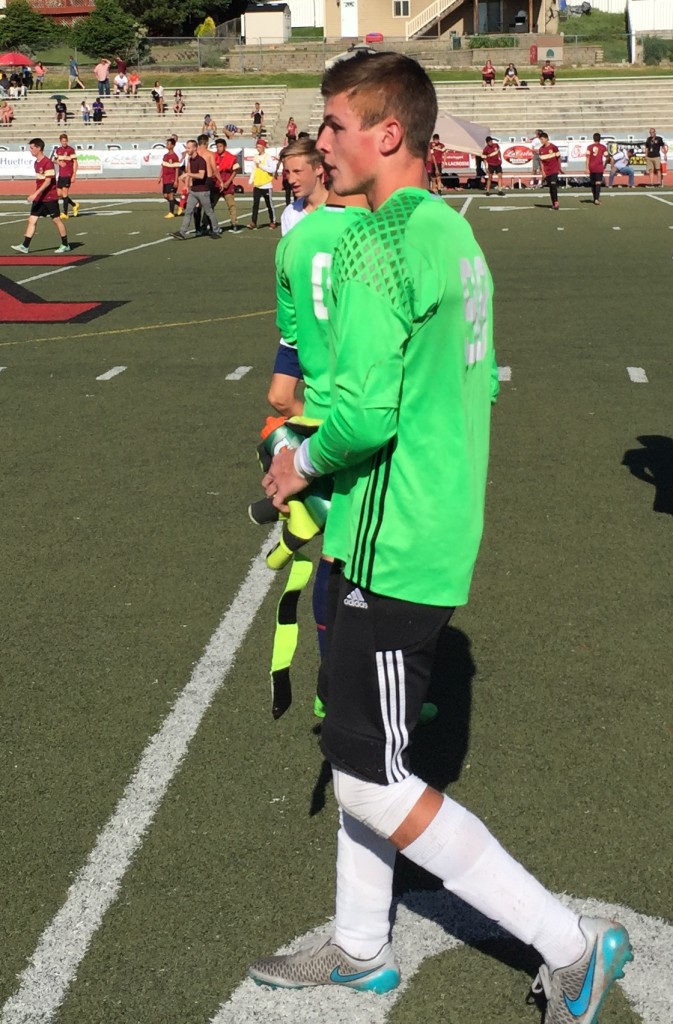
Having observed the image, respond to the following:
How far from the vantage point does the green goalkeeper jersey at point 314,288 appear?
418 cm

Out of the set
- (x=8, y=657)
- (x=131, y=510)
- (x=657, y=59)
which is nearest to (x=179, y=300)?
(x=131, y=510)

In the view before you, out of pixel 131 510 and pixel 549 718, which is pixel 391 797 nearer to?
pixel 549 718

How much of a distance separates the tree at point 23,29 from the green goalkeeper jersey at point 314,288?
81.4 metres

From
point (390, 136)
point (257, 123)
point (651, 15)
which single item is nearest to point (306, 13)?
point (651, 15)

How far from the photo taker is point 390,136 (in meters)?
2.74

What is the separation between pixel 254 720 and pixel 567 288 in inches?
497

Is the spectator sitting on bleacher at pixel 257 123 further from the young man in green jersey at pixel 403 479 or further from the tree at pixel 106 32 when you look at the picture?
the young man in green jersey at pixel 403 479

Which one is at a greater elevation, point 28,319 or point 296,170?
point 296,170

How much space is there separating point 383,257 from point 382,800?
1.24 metres

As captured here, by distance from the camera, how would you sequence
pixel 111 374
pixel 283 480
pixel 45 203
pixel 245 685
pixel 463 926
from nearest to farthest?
pixel 283 480 < pixel 463 926 < pixel 245 685 < pixel 111 374 < pixel 45 203

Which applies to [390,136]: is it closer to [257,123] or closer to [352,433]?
[352,433]

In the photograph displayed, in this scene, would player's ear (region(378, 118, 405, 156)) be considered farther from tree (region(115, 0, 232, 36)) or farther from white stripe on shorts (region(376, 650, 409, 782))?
tree (region(115, 0, 232, 36))

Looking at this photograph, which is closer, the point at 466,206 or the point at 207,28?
the point at 466,206

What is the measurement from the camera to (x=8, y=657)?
5.33 meters
